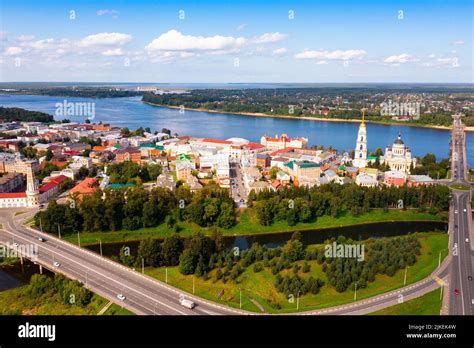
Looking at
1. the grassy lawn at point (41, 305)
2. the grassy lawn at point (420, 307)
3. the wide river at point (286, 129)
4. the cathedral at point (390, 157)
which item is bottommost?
the grassy lawn at point (41, 305)

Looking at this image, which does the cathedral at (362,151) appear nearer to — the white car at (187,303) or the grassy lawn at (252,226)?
the grassy lawn at (252,226)

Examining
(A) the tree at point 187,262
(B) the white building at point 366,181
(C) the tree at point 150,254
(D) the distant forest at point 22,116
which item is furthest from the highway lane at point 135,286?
(D) the distant forest at point 22,116

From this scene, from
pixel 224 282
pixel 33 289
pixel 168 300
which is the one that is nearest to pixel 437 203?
pixel 224 282

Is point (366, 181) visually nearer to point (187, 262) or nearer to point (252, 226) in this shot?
point (252, 226)

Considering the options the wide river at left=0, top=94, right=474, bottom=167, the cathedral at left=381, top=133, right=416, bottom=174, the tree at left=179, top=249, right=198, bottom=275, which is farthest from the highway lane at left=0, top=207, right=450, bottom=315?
the wide river at left=0, top=94, right=474, bottom=167

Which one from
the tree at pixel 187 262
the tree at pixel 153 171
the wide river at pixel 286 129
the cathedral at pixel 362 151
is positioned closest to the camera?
the tree at pixel 187 262

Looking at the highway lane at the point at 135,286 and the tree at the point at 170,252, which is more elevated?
the tree at the point at 170,252

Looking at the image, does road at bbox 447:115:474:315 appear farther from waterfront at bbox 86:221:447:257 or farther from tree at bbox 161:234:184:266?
tree at bbox 161:234:184:266

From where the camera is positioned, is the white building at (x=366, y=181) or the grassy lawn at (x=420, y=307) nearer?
the grassy lawn at (x=420, y=307)

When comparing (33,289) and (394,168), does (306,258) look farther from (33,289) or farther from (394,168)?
(394,168)
